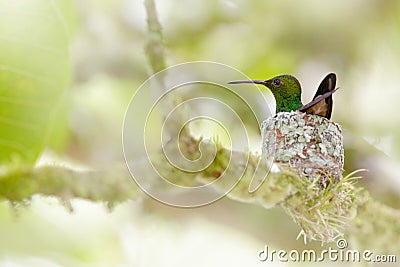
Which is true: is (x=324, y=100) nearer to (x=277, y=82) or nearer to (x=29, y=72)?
(x=277, y=82)

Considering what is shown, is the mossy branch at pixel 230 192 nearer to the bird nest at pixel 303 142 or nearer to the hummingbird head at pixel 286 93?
the bird nest at pixel 303 142

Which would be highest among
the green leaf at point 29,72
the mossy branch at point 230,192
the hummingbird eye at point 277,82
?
the hummingbird eye at point 277,82

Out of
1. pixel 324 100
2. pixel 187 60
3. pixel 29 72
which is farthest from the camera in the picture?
pixel 187 60

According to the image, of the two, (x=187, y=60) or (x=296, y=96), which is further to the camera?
(x=187, y=60)

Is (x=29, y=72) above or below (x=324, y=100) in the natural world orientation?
below

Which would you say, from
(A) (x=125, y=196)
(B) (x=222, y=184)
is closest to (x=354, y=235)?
(B) (x=222, y=184)

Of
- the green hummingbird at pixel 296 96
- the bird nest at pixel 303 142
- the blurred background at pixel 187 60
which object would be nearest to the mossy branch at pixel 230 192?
the bird nest at pixel 303 142

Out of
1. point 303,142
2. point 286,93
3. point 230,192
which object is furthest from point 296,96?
point 230,192
